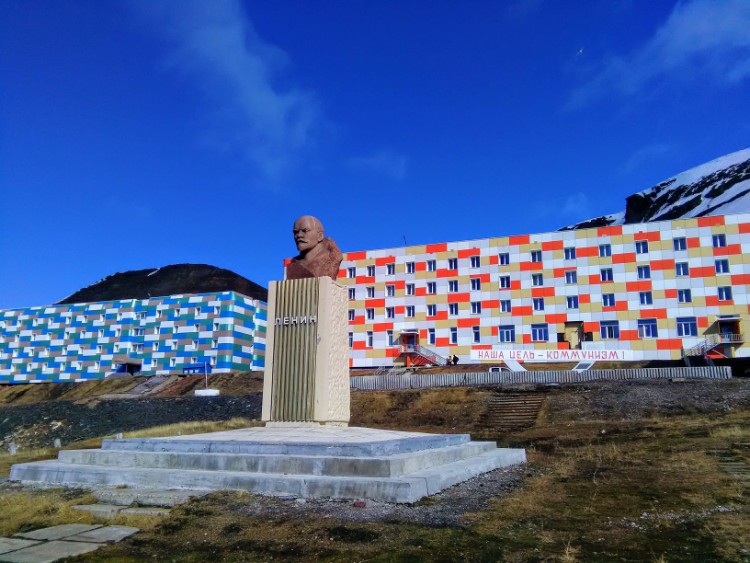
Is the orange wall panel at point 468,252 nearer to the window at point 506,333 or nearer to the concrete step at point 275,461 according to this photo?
the window at point 506,333

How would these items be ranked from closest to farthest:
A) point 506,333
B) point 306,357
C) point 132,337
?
1. point 306,357
2. point 506,333
3. point 132,337

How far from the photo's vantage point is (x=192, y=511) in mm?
7480

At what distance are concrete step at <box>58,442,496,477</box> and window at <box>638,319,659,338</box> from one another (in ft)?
133

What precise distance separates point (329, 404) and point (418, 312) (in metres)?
40.1

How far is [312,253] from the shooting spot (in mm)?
16234

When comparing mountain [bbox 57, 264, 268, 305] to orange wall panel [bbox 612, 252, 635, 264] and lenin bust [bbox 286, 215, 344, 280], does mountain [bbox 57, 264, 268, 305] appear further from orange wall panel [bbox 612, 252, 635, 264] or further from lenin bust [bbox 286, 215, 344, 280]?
lenin bust [bbox 286, 215, 344, 280]

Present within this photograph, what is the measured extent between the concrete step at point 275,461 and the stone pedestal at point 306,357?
162 inches

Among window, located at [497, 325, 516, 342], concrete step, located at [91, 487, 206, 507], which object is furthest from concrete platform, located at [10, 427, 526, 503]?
window, located at [497, 325, 516, 342]

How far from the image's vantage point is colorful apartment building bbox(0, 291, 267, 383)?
63.7 metres

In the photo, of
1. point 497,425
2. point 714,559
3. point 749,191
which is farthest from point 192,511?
point 749,191

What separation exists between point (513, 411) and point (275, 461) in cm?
2201

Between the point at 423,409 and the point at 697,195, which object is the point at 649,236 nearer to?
the point at 423,409

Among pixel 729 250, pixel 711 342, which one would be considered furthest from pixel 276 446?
pixel 729 250

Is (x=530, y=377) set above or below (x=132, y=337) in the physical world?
below
